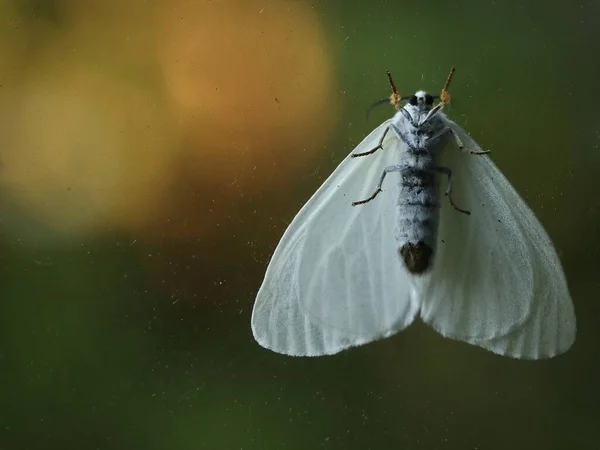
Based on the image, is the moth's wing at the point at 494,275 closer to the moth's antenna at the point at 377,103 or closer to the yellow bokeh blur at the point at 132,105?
the moth's antenna at the point at 377,103

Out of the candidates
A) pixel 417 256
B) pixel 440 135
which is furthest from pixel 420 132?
pixel 417 256

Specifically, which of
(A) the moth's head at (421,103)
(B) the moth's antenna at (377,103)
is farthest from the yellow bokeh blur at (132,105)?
(A) the moth's head at (421,103)

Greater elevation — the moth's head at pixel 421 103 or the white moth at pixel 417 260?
the moth's head at pixel 421 103

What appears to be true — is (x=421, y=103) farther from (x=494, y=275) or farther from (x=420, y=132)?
(x=494, y=275)

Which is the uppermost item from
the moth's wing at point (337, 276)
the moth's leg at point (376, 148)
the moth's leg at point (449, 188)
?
the moth's leg at point (376, 148)

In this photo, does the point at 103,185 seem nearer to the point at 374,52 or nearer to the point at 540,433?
the point at 374,52

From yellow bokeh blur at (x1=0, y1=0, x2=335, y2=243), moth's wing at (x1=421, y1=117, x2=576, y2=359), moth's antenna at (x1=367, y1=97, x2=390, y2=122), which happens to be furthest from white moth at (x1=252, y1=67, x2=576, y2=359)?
yellow bokeh blur at (x1=0, y1=0, x2=335, y2=243)

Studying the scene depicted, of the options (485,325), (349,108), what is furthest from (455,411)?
(349,108)

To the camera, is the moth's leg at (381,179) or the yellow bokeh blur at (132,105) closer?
the moth's leg at (381,179)
